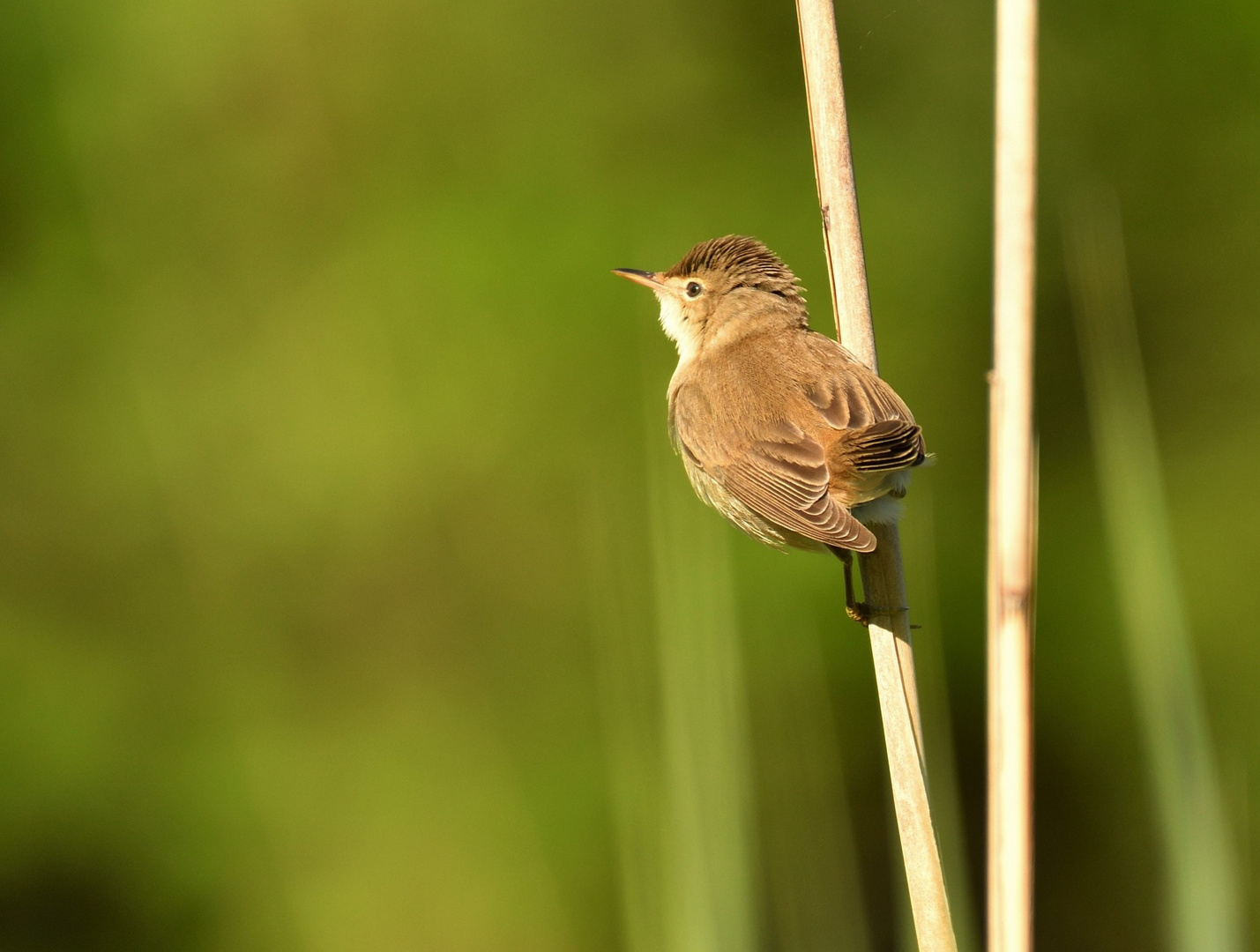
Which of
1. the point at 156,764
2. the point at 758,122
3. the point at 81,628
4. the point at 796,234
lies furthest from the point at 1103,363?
the point at 81,628

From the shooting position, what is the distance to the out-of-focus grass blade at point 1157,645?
136 cm

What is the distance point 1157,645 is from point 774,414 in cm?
166

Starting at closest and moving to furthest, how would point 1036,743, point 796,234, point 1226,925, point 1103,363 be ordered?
1. point 1226,925
2. point 1103,363
3. point 796,234
4. point 1036,743

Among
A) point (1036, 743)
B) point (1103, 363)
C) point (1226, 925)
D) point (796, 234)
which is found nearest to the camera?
point (1226, 925)

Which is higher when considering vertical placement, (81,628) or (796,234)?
(796,234)

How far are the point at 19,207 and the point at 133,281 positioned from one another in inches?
27.2

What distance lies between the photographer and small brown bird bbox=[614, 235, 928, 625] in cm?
277

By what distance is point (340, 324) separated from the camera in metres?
5.94

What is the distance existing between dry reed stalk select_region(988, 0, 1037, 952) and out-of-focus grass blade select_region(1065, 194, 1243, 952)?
106 millimetres

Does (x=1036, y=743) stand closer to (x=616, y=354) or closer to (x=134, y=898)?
(x=616, y=354)

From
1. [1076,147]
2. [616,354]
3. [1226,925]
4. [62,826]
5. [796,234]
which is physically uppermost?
[1076,147]

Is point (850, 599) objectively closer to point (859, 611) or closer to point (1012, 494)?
point (859, 611)

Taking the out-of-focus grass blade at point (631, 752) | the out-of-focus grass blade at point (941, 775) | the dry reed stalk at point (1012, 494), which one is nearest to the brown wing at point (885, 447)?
the out-of-focus grass blade at point (941, 775)

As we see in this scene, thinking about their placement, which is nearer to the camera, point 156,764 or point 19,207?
point 156,764
